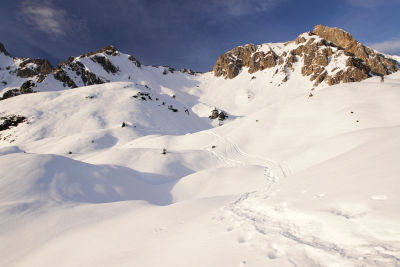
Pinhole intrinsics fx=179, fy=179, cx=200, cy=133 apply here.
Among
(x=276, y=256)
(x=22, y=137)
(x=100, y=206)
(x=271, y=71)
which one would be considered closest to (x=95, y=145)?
(x=22, y=137)

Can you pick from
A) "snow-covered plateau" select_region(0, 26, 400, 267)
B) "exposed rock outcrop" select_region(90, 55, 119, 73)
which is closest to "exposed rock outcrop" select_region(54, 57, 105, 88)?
"exposed rock outcrop" select_region(90, 55, 119, 73)

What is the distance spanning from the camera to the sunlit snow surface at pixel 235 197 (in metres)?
3.23

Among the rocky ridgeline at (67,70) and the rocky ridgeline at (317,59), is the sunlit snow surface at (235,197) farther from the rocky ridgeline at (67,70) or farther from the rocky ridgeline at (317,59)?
the rocky ridgeline at (317,59)

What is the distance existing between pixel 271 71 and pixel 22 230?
10568 cm

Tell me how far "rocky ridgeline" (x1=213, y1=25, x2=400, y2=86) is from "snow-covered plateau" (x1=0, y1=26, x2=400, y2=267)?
64791mm

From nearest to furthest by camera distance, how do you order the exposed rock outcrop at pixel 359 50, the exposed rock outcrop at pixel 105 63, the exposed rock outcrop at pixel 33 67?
the exposed rock outcrop at pixel 105 63
the exposed rock outcrop at pixel 359 50
the exposed rock outcrop at pixel 33 67

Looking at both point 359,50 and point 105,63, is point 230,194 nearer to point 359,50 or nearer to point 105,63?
point 105,63

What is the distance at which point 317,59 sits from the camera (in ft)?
259

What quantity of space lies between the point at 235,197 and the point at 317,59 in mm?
94800

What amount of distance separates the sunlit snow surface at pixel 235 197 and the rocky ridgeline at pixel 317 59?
65.2 meters

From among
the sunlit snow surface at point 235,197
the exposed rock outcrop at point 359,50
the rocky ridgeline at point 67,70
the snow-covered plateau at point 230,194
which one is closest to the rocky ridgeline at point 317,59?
the exposed rock outcrop at point 359,50

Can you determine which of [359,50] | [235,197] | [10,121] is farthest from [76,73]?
[359,50]

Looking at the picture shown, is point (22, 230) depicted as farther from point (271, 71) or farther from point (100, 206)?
point (271, 71)

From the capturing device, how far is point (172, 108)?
4259 cm
